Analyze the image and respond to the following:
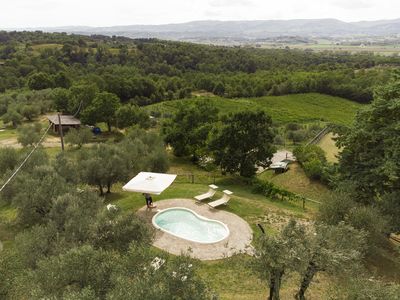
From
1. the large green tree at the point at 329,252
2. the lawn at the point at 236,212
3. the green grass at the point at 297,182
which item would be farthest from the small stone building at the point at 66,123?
the large green tree at the point at 329,252

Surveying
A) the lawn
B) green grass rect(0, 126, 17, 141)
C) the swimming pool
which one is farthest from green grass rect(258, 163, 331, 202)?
green grass rect(0, 126, 17, 141)

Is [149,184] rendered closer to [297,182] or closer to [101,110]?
[297,182]

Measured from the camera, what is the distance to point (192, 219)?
24172mm

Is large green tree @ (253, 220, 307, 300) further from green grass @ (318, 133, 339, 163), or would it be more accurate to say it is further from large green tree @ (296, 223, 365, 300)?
green grass @ (318, 133, 339, 163)

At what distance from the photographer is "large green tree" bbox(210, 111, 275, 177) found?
34000 millimetres

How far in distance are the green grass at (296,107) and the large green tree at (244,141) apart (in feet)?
137

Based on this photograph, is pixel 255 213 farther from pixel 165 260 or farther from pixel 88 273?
pixel 88 273

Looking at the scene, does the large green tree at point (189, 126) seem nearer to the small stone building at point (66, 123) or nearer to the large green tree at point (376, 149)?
the small stone building at point (66, 123)

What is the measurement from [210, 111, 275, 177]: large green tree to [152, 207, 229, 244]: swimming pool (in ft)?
35.6

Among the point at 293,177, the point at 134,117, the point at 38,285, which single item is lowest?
the point at 293,177

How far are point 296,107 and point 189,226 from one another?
255 feet

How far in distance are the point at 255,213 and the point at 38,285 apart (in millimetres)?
16555

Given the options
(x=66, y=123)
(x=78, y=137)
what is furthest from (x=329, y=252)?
(x=66, y=123)

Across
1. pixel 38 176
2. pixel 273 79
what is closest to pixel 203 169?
pixel 38 176
